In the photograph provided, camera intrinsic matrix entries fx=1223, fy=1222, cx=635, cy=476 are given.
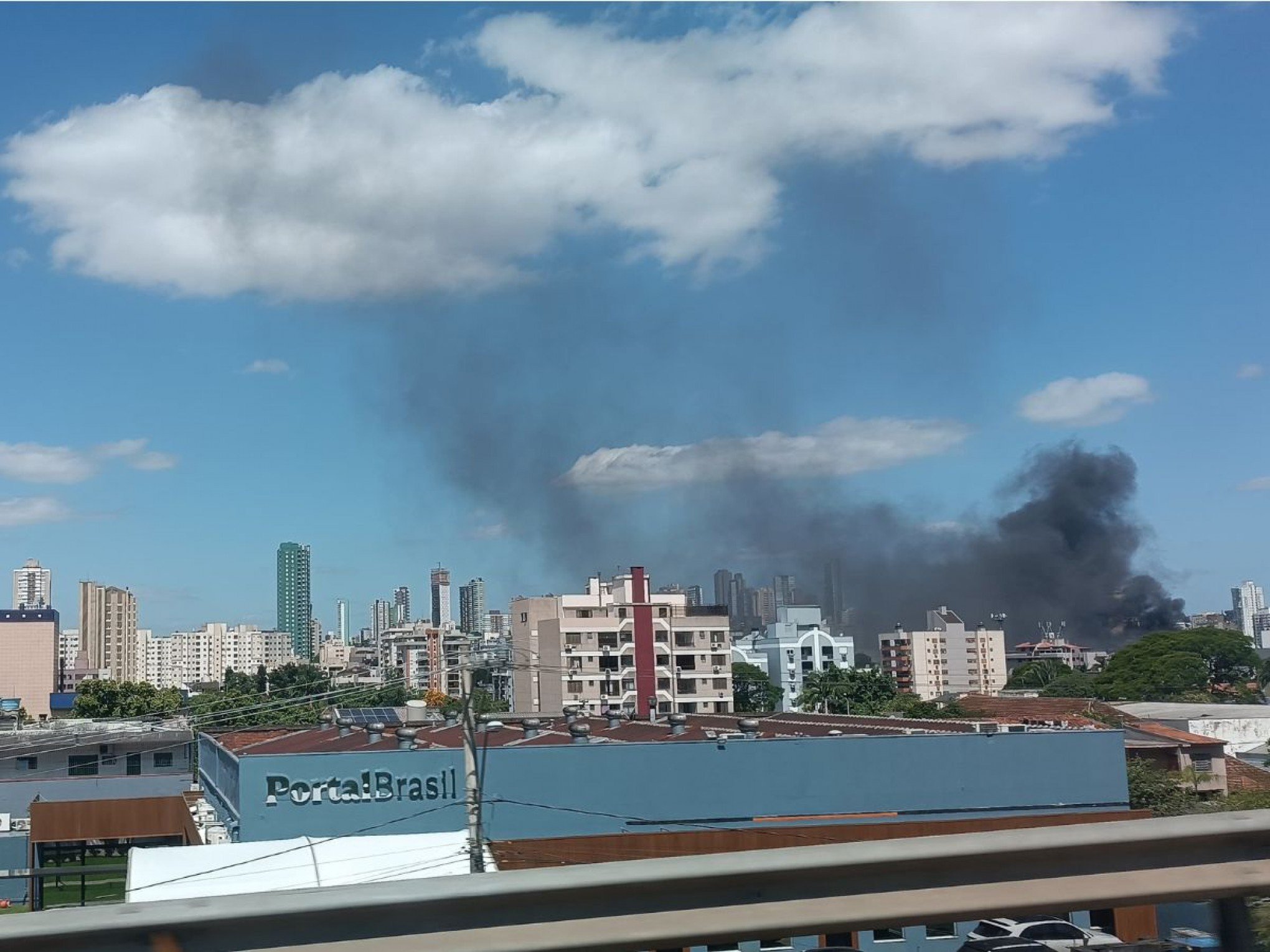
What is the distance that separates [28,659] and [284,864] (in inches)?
4709

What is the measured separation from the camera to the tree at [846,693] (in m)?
66.7

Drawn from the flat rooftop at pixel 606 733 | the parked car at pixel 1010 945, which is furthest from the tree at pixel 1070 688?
the parked car at pixel 1010 945

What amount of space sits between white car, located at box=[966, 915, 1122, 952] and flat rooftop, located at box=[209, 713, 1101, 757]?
21.0 metres

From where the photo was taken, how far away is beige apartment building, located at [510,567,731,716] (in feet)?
250

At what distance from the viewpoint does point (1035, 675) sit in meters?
110

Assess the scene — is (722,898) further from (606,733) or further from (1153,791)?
(1153,791)

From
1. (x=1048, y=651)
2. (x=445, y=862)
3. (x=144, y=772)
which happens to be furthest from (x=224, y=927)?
(x=1048, y=651)

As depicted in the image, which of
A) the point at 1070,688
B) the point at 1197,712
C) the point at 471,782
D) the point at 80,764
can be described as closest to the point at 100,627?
the point at 1070,688

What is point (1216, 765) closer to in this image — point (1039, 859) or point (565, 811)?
point (565, 811)

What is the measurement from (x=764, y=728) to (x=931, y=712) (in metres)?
29.7

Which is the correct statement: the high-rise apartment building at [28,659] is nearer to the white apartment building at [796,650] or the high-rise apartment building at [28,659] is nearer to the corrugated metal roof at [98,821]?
the white apartment building at [796,650]

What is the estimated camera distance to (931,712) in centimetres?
5825

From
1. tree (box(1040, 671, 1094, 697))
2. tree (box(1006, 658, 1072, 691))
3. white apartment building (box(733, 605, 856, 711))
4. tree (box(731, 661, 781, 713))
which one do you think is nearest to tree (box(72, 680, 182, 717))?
tree (box(731, 661, 781, 713))

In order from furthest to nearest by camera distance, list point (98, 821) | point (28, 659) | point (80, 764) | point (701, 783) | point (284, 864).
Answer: point (28, 659)
point (80, 764)
point (98, 821)
point (701, 783)
point (284, 864)
